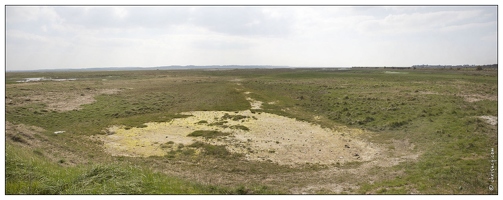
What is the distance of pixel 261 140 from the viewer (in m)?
24.4

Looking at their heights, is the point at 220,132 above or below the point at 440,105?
below

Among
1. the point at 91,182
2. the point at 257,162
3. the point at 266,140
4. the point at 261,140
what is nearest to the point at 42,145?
the point at 91,182

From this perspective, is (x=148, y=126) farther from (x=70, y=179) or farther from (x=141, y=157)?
(x=70, y=179)

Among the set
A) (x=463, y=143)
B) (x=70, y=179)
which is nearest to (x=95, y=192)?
(x=70, y=179)

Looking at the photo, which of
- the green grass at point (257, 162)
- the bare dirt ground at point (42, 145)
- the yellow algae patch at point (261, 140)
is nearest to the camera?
the green grass at point (257, 162)

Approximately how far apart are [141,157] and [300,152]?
12180 mm

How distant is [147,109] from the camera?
131 feet

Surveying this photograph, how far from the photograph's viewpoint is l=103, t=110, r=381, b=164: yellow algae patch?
20438 mm

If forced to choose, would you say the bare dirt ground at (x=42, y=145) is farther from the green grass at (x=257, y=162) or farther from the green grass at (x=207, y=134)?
the green grass at (x=207, y=134)

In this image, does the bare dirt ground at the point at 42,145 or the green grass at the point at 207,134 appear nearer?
the bare dirt ground at the point at 42,145

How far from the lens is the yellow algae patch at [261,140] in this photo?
20.4 m

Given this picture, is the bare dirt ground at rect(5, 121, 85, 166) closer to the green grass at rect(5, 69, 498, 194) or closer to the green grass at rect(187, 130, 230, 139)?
the green grass at rect(5, 69, 498, 194)

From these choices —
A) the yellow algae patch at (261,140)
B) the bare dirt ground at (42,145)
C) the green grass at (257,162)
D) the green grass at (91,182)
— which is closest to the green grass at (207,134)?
the green grass at (257,162)

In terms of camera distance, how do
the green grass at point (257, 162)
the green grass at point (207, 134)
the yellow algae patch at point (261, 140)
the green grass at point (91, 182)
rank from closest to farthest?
the green grass at point (91, 182)
the green grass at point (257, 162)
the yellow algae patch at point (261, 140)
the green grass at point (207, 134)
